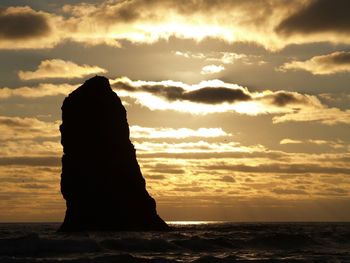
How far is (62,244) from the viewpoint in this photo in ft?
178

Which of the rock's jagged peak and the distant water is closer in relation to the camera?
the distant water

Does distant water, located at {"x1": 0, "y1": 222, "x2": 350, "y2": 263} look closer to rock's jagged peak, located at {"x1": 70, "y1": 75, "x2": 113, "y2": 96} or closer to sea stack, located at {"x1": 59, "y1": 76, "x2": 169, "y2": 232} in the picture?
sea stack, located at {"x1": 59, "y1": 76, "x2": 169, "y2": 232}

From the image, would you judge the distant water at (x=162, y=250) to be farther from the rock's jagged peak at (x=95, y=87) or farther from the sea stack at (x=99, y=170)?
the rock's jagged peak at (x=95, y=87)

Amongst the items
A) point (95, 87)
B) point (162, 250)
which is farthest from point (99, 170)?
point (162, 250)

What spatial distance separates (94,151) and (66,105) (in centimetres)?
817

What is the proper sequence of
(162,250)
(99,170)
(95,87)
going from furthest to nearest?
(95,87) < (99,170) < (162,250)

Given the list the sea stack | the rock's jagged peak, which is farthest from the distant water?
the rock's jagged peak

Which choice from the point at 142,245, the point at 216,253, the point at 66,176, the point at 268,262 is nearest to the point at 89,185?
the point at 66,176

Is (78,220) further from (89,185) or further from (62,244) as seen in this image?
(62,244)

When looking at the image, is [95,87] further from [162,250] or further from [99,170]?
[162,250]

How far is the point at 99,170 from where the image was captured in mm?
87375

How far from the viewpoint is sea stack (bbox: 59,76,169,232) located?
86688 mm

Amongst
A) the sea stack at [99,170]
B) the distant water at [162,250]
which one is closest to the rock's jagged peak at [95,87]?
the sea stack at [99,170]

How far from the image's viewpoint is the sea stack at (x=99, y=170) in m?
86.7
